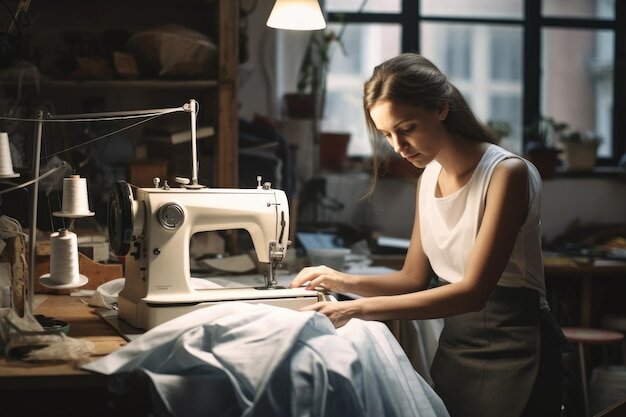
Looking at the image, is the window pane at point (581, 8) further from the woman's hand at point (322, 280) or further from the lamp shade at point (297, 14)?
the woman's hand at point (322, 280)

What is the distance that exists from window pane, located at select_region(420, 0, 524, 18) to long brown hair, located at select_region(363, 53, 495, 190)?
10.3ft

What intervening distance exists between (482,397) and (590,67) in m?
3.75

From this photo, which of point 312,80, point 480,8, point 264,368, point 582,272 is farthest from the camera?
point 480,8

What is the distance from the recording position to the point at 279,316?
6.36ft

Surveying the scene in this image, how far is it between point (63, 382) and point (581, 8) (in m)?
4.51

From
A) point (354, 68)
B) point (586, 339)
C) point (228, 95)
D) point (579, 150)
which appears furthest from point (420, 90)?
point (579, 150)

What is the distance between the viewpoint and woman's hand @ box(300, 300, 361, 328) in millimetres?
2107

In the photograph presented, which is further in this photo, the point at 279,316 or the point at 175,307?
the point at 175,307

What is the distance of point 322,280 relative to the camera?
7.95ft

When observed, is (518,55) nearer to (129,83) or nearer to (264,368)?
(129,83)

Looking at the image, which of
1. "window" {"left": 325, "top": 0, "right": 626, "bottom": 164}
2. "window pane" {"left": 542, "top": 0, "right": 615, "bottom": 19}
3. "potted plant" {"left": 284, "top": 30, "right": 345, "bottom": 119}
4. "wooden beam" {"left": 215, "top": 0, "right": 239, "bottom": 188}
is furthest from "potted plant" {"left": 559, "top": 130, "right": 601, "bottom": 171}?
"wooden beam" {"left": 215, "top": 0, "right": 239, "bottom": 188}

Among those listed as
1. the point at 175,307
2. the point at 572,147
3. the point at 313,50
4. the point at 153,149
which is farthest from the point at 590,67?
the point at 175,307

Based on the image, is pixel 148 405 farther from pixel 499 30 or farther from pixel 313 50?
pixel 499 30

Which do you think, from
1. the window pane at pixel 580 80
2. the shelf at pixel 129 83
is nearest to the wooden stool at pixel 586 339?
the window pane at pixel 580 80
